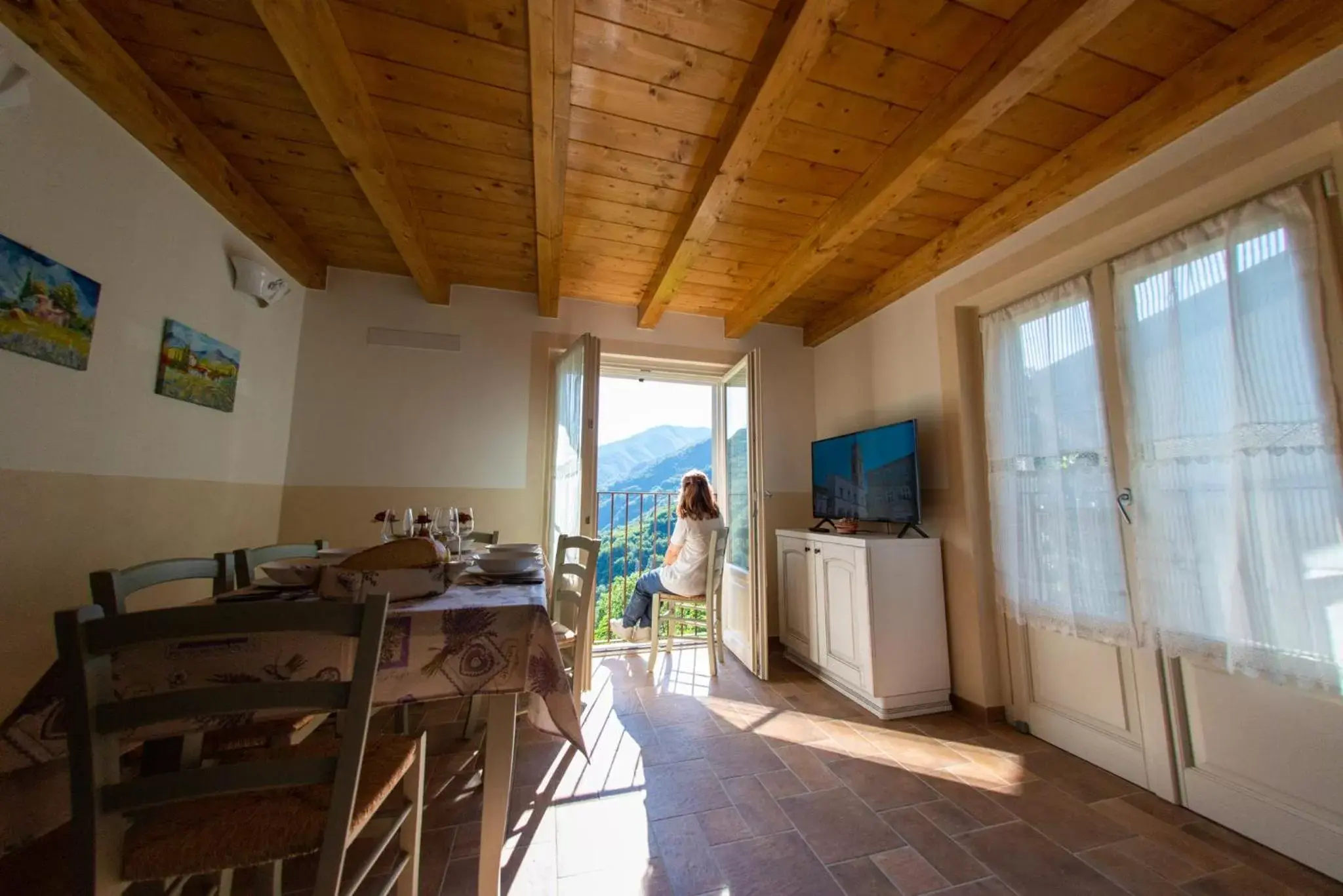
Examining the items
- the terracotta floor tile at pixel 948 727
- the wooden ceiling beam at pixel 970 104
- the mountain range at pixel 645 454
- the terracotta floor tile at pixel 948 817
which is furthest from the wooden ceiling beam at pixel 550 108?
the terracotta floor tile at pixel 948 727

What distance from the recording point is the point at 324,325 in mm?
2836

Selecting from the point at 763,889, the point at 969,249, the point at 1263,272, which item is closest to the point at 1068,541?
the point at 1263,272

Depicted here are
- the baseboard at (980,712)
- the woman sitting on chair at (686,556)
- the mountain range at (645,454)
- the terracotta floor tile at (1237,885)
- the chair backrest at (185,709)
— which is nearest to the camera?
the chair backrest at (185,709)

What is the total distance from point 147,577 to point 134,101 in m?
1.61

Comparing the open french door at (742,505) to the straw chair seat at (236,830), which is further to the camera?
the open french door at (742,505)

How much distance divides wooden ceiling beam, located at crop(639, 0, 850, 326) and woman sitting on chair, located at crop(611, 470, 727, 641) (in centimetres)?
147

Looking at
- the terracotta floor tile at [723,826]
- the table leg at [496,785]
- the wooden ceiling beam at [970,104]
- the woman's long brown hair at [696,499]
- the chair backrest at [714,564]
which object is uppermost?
the wooden ceiling beam at [970,104]

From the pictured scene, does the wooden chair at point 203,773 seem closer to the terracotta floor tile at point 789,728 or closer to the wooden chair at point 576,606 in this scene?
the wooden chair at point 576,606

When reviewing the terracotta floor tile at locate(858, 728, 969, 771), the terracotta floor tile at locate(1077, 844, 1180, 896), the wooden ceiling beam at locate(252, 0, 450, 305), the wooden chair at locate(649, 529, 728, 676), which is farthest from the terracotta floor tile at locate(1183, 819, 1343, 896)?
the wooden ceiling beam at locate(252, 0, 450, 305)

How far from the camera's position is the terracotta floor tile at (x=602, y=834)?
4.50 feet

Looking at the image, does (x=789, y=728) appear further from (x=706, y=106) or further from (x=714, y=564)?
(x=706, y=106)

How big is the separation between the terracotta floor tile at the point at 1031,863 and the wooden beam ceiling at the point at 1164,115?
93.1 inches

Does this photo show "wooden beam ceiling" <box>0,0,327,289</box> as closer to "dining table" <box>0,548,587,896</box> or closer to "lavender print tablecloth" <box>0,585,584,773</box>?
"dining table" <box>0,548,587,896</box>

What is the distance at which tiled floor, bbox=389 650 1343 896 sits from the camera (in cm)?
129
